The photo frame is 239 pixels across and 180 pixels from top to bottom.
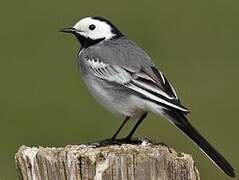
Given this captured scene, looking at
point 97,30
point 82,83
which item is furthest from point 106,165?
point 82,83

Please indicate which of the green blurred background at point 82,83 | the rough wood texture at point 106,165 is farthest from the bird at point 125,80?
the green blurred background at point 82,83

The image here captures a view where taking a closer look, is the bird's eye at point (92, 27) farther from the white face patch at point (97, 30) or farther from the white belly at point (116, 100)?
the white belly at point (116, 100)

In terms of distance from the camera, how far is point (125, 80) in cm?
703

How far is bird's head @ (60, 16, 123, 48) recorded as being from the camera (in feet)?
25.3

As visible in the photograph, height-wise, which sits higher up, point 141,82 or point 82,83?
point 141,82

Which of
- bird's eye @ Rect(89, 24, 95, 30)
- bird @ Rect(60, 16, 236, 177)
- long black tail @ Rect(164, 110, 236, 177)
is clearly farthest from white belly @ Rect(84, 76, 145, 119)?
bird's eye @ Rect(89, 24, 95, 30)

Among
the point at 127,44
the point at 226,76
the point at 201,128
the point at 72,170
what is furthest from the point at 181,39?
the point at 72,170

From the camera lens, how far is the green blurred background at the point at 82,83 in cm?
1297

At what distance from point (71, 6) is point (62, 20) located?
4.58ft

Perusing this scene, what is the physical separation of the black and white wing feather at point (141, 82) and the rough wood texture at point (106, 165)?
1.31m

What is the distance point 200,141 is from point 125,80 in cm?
89

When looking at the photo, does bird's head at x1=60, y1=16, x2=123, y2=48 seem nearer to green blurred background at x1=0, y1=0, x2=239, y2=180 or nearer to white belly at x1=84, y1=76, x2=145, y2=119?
white belly at x1=84, y1=76, x2=145, y2=119

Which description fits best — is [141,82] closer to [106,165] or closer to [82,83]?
[106,165]

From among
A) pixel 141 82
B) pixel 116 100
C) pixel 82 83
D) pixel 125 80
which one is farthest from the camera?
pixel 82 83
